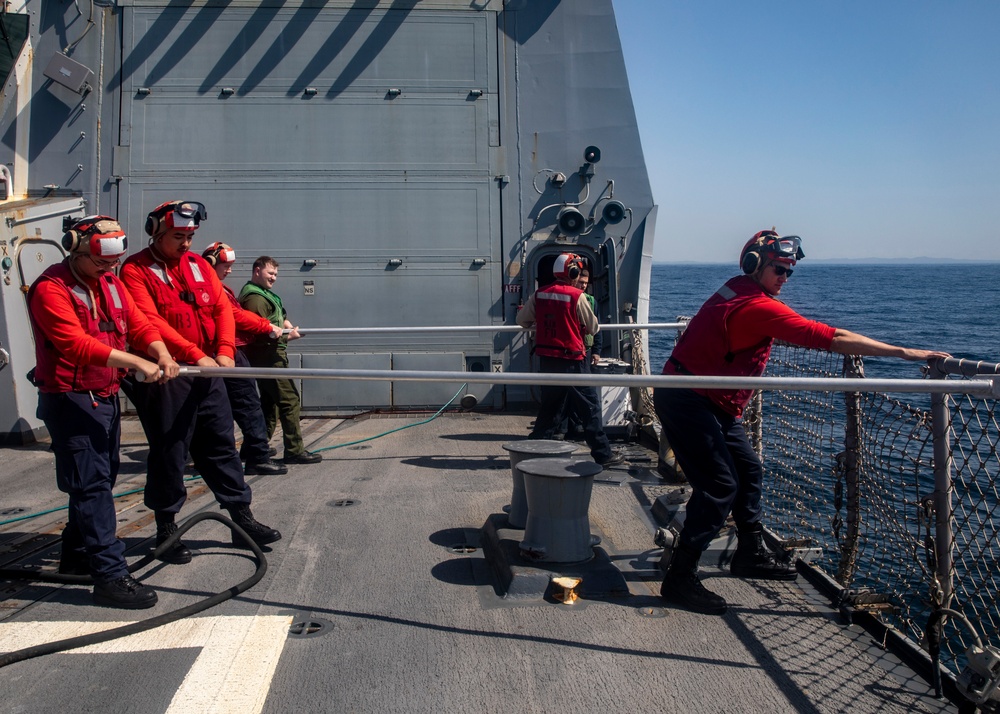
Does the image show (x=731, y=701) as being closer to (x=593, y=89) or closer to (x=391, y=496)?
(x=391, y=496)

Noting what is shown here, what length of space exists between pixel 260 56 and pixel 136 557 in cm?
609

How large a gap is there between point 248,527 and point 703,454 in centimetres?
246

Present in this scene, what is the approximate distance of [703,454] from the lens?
3783 mm

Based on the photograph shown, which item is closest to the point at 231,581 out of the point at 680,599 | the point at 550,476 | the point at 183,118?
the point at 550,476

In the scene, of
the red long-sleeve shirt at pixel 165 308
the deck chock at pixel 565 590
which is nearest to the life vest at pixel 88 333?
the red long-sleeve shirt at pixel 165 308

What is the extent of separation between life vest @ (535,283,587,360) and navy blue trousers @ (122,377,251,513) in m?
2.83

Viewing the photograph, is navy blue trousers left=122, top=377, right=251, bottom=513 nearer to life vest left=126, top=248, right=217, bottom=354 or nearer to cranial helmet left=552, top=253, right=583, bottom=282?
life vest left=126, top=248, right=217, bottom=354

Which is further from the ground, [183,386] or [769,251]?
[769,251]

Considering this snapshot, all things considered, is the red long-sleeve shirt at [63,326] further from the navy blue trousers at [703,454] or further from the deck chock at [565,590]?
the navy blue trousers at [703,454]

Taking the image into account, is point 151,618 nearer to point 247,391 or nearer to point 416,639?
point 416,639

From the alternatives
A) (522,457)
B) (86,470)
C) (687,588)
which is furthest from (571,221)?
(86,470)

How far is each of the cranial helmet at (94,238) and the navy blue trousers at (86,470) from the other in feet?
2.10

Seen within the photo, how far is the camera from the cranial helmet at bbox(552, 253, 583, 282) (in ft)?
21.4

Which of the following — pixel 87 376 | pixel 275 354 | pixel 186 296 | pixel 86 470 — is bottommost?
pixel 86 470
